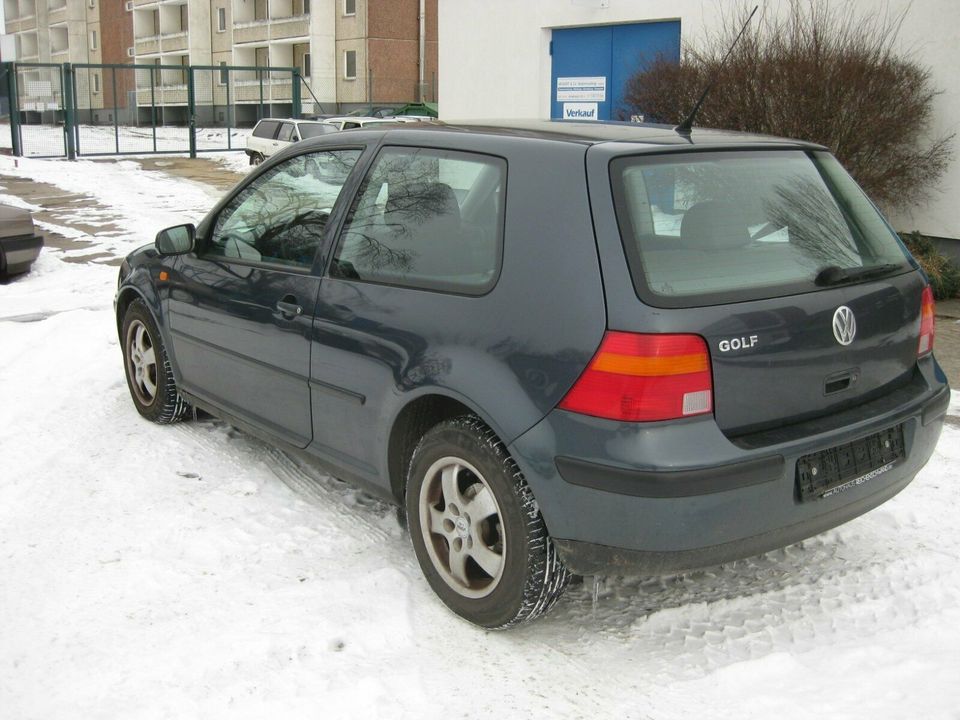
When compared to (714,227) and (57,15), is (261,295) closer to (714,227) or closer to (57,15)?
(714,227)

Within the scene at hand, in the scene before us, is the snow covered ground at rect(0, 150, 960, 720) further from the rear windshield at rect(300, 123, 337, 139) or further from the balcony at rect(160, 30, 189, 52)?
the balcony at rect(160, 30, 189, 52)

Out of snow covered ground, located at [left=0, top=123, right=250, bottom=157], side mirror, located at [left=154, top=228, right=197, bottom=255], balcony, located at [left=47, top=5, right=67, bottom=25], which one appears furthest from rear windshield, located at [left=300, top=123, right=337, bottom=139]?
balcony, located at [left=47, top=5, right=67, bottom=25]

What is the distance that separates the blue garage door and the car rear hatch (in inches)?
359

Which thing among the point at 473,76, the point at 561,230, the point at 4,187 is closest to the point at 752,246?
the point at 561,230

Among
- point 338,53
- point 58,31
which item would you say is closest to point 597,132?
point 338,53

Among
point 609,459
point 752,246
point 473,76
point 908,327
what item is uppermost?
point 473,76

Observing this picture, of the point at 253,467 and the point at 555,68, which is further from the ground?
the point at 555,68

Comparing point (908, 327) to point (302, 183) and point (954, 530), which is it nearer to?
point (954, 530)

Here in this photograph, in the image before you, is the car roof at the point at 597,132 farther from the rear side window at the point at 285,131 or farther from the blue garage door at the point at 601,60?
the rear side window at the point at 285,131

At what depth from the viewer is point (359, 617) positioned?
3453mm

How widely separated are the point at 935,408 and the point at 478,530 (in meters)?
1.68

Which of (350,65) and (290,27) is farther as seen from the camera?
(290,27)

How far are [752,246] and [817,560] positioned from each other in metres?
1.42

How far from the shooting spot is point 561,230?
3094 mm
